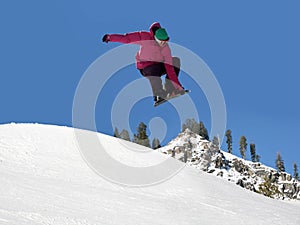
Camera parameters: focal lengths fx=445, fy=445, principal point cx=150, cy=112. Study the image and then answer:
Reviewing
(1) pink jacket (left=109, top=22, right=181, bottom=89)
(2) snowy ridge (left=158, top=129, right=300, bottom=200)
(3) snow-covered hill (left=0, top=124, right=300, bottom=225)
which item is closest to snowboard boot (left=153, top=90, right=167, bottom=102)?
(1) pink jacket (left=109, top=22, right=181, bottom=89)

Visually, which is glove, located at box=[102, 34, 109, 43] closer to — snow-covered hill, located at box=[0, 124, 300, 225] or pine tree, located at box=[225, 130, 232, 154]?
snow-covered hill, located at box=[0, 124, 300, 225]

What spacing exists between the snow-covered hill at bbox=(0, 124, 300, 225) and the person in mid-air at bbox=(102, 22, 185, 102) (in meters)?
2.85

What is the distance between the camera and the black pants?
441 inches

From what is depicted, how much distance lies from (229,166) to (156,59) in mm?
110044

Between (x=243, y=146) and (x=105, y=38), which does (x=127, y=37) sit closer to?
(x=105, y=38)

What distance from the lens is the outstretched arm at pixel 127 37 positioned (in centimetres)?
1054

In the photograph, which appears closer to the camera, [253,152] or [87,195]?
[87,195]

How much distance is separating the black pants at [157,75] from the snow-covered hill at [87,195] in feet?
9.44

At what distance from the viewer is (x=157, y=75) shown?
11.3 meters

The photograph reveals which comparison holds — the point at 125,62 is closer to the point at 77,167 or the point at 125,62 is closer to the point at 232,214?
the point at 77,167

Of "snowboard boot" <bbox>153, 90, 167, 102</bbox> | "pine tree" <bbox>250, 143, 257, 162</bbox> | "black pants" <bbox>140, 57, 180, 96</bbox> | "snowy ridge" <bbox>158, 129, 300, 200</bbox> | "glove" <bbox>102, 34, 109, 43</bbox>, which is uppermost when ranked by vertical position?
"pine tree" <bbox>250, 143, 257, 162</bbox>

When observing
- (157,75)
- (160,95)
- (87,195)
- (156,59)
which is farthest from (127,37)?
(87,195)

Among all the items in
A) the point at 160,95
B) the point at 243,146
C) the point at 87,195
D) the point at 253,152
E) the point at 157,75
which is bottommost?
the point at 87,195

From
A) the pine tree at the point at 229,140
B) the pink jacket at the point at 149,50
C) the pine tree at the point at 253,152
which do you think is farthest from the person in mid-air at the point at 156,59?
the pine tree at the point at 253,152
